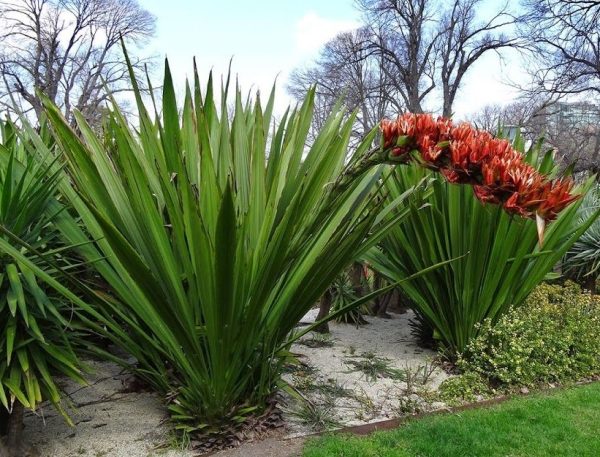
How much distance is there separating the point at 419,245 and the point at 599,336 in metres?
2.38

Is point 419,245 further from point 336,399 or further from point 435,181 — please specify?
point 336,399

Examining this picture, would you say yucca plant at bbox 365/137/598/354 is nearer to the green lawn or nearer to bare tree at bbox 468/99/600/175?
the green lawn

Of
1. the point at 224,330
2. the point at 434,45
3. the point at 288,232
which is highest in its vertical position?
the point at 434,45

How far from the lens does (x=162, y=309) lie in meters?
2.59

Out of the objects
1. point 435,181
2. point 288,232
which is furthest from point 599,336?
point 288,232

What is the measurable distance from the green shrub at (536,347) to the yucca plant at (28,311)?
3304 mm

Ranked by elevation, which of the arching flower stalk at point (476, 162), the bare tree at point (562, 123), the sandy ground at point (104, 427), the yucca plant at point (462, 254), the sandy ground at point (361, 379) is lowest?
the sandy ground at point (361, 379)

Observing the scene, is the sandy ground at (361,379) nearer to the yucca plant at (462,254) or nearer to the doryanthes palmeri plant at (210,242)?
the yucca plant at (462,254)

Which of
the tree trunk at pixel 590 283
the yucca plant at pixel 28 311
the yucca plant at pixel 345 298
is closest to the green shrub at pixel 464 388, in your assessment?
the yucca plant at pixel 345 298

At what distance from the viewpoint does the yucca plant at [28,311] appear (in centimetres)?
241

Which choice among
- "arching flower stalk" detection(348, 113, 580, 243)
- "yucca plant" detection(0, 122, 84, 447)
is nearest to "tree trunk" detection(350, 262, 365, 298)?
"yucca plant" detection(0, 122, 84, 447)

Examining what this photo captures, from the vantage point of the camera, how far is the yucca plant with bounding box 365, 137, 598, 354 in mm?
4492

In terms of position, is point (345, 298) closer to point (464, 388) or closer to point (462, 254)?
point (462, 254)

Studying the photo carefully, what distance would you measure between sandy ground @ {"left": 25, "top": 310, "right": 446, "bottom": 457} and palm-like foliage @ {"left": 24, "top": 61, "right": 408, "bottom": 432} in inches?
11.1
